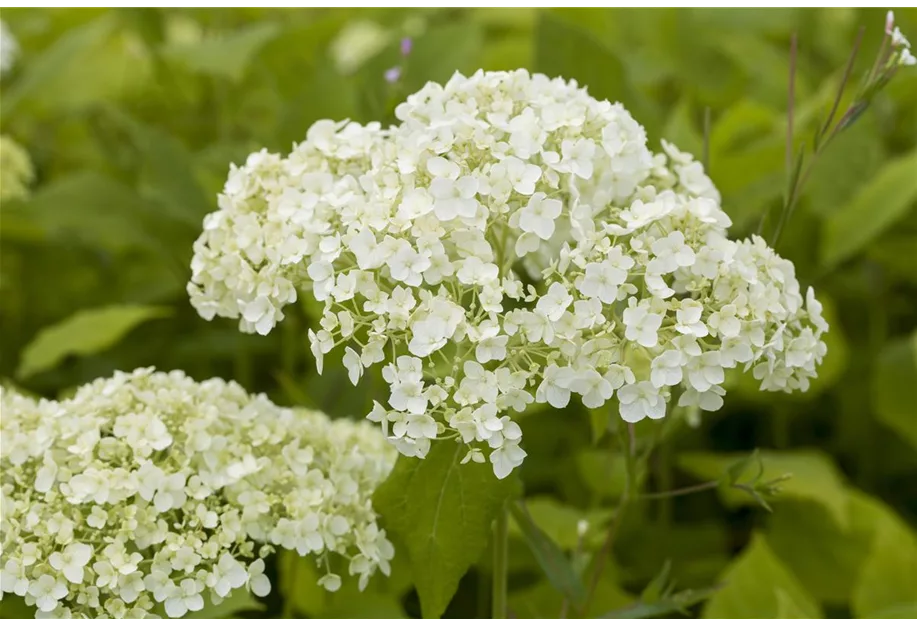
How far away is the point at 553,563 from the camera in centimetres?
98

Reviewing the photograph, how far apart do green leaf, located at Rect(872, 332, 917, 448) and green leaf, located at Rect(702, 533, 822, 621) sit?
428 mm

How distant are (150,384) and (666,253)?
1.54ft

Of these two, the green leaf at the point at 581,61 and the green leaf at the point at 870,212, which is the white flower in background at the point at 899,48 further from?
the green leaf at the point at 870,212

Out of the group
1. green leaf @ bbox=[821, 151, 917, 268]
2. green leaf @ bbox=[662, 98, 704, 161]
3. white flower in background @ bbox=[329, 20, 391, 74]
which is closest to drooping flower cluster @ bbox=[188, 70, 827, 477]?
green leaf @ bbox=[662, 98, 704, 161]

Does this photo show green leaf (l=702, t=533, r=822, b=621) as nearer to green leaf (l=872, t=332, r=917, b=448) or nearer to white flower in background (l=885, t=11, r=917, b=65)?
green leaf (l=872, t=332, r=917, b=448)

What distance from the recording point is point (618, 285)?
30.9 inches

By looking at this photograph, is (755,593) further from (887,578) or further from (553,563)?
(553,563)

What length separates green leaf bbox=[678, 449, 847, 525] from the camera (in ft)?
4.60

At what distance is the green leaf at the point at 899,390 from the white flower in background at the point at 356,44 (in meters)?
1.04

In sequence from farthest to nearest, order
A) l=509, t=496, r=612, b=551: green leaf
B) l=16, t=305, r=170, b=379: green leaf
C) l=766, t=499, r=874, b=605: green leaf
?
l=766, t=499, r=874, b=605: green leaf, l=16, t=305, r=170, b=379: green leaf, l=509, t=496, r=612, b=551: green leaf

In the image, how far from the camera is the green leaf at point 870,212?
153 cm

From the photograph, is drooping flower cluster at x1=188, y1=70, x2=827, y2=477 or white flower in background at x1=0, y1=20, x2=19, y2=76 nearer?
drooping flower cluster at x1=188, y1=70, x2=827, y2=477

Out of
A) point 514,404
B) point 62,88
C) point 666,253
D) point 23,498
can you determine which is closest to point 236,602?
point 23,498

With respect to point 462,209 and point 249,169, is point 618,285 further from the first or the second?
point 249,169
